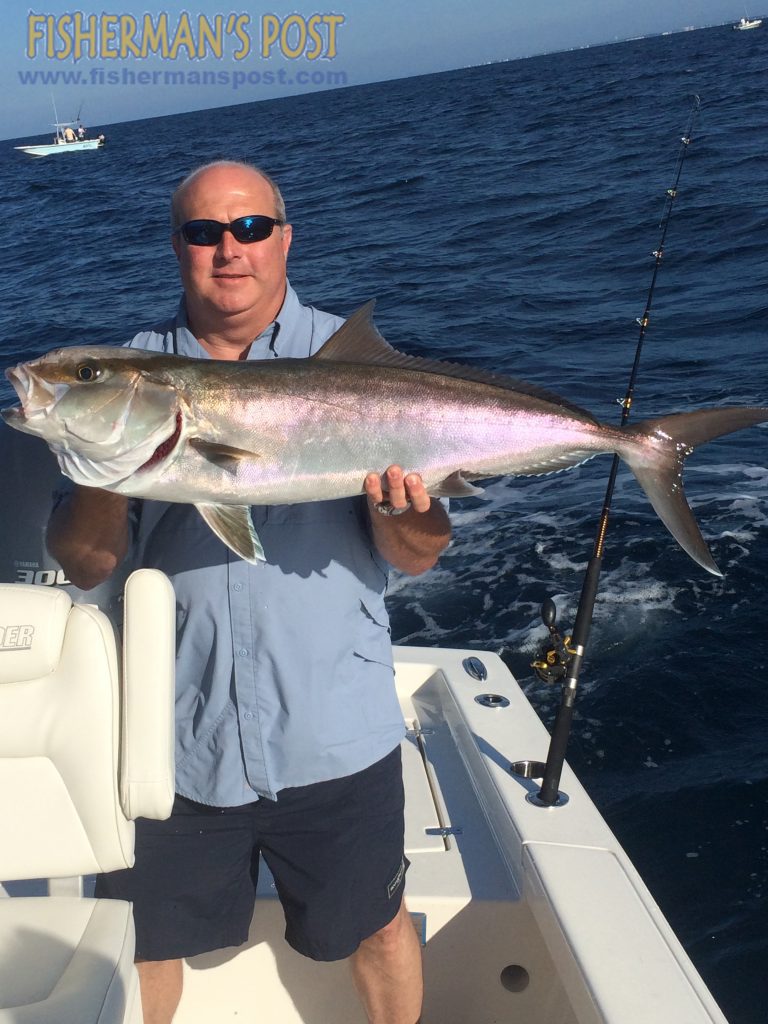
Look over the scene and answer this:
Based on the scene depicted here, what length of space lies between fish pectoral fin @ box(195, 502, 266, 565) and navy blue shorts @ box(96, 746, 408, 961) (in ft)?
2.08

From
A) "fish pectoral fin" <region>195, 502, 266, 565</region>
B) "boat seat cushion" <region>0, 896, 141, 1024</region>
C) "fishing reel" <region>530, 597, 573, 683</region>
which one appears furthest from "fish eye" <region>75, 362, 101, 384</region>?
"fishing reel" <region>530, 597, 573, 683</region>

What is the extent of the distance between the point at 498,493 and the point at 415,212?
12.6m

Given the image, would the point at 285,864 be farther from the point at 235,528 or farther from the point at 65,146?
the point at 65,146

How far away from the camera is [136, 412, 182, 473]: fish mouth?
2107mm

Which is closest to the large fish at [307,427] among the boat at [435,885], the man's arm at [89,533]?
the man's arm at [89,533]

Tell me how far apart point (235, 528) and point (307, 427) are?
1.01 feet

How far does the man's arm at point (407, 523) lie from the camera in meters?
2.22

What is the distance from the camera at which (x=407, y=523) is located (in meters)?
2.28

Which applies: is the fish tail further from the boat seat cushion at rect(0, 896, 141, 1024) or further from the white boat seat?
the boat seat cushion at rect(0, 896, 141, 1024)

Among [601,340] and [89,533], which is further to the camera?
[601,340]

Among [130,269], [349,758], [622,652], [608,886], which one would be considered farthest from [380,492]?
[130,269]

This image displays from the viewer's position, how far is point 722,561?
602cm

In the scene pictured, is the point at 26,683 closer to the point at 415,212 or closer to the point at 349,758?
the point at 349,758

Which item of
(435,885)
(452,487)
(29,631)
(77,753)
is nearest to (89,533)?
(29,631)
